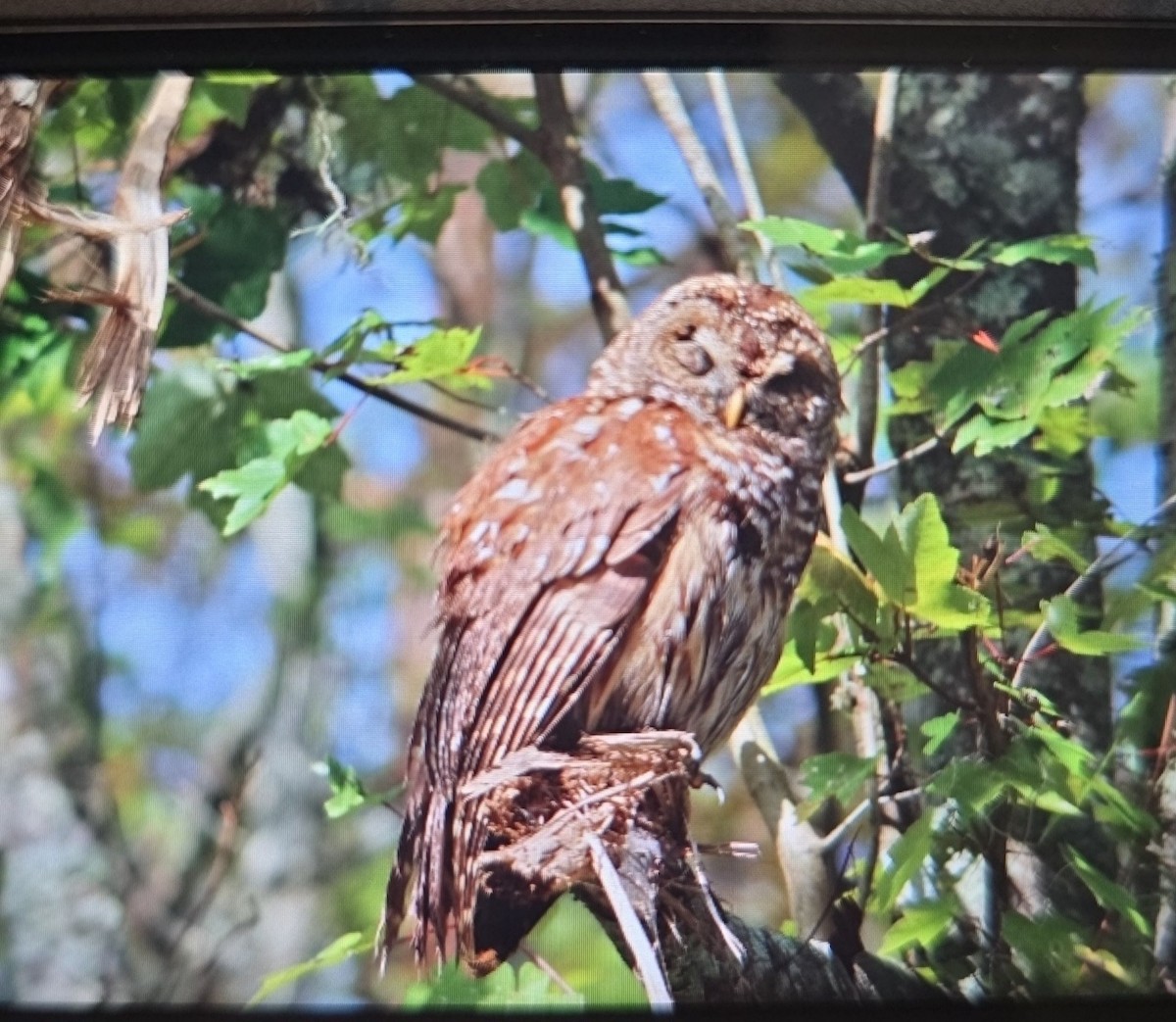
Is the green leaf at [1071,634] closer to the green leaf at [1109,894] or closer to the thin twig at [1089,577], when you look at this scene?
the thin twig at [1089,577]

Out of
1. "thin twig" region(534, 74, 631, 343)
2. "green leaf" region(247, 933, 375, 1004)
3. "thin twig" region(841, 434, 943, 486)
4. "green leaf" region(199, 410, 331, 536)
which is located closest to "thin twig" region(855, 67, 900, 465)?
"thin twig" region(841, 434, 943, 486)

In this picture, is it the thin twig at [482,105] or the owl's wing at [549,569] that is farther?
the thin twig at [482,105]

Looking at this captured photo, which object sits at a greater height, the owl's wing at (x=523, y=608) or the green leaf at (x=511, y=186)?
the green leaf at (x=511, y=186)

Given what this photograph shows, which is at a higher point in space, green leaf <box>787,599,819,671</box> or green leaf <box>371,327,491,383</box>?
green leaf <box>371,327,491,383</box>

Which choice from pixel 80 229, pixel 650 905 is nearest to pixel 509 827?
pixel 650 905

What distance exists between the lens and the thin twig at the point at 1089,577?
1159mm

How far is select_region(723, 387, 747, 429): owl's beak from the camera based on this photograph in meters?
1.16

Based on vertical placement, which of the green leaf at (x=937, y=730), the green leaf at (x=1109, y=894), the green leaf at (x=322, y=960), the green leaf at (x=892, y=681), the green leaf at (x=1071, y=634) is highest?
the green leaf at (x=1071, y=634)

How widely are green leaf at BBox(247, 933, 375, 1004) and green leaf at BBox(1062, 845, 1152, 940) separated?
0.58 m

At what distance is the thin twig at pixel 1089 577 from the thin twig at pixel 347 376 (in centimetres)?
48

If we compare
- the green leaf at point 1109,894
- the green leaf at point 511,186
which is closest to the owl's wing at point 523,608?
the green leaf at point 511,186

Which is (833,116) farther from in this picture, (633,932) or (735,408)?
(633,932)

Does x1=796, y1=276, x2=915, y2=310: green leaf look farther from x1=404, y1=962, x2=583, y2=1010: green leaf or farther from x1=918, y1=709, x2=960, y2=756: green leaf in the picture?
x1=404, y1=962, x2=583, y2=1010: green leaf

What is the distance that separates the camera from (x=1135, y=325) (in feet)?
3.96
